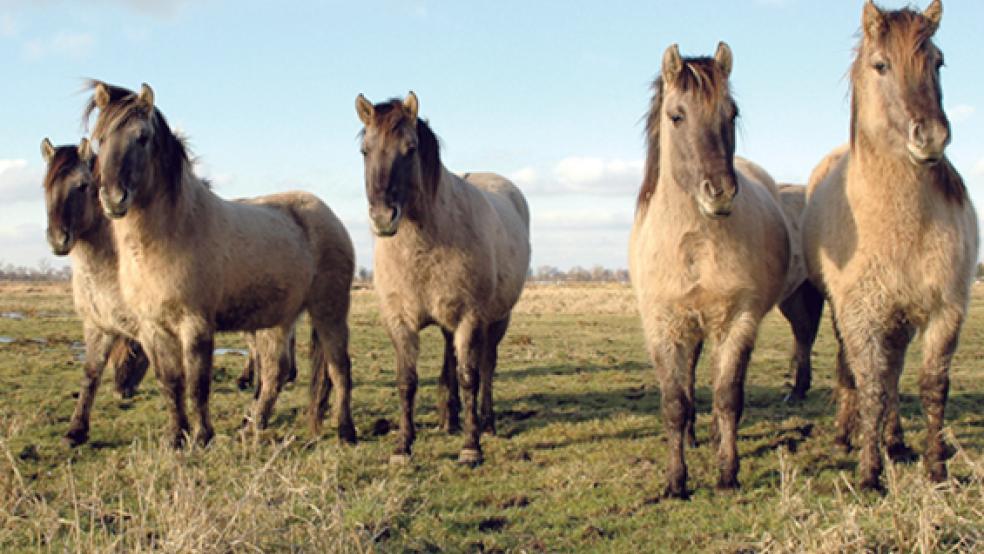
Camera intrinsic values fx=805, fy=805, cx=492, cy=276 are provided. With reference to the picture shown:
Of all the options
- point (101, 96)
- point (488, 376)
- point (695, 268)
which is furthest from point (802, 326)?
point (101, 96)

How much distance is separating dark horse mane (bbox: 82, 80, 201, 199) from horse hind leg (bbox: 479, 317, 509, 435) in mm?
3314

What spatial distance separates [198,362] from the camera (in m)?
6.83

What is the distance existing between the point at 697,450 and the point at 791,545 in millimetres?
3147

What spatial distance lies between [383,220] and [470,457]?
2.09 meters

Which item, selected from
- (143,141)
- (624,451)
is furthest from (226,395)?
(624,451)

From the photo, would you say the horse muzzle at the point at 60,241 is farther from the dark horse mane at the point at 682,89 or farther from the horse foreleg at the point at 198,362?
the dark horse mane at the point at 682,89

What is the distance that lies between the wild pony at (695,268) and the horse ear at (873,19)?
34.5 inches

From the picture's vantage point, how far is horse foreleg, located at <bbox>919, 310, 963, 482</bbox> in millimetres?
5180

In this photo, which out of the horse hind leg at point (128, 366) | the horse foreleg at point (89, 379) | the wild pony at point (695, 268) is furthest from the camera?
the horse hind leg at point (128, 366)

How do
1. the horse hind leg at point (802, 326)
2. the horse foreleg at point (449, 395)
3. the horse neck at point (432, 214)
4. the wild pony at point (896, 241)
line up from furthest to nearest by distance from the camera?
the horse hind leg at point (802, 326) < the horse foreleg at point (449, 395) < the horse neck at point (432, 214) < the wild pony at point (896, 241)

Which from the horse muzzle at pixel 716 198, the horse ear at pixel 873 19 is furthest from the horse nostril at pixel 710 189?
the horse ear at pixel 873 19

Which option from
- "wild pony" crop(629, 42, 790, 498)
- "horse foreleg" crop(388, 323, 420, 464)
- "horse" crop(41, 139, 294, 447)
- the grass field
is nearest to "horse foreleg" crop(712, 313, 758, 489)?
"wild pony" crop(629, 42, 790, 498)

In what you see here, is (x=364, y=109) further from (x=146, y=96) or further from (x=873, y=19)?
(x=873, y=19)

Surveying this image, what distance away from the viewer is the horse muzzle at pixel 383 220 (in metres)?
6.13
